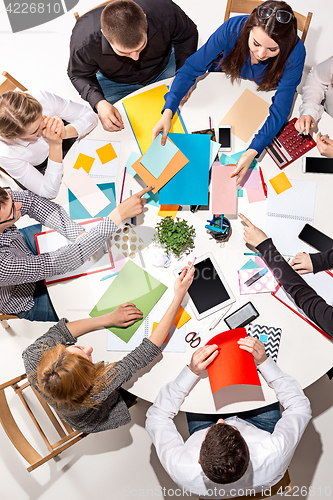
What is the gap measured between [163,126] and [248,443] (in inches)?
59.4

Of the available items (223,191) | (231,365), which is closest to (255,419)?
(231,365)

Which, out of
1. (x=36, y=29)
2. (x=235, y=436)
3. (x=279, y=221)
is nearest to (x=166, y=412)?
(x=235, y=436)

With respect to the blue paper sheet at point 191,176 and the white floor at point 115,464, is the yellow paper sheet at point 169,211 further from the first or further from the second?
the white floor at point 115,464

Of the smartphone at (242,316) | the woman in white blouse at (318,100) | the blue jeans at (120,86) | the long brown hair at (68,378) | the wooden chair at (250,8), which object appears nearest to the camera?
the long brown hair at (68,378)

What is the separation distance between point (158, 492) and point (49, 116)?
2.36 metres

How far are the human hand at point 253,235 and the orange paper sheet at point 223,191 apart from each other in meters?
0.11

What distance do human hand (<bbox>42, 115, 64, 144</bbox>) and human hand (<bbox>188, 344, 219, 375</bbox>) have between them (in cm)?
125

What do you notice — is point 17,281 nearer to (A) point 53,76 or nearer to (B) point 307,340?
(B) point 307,340

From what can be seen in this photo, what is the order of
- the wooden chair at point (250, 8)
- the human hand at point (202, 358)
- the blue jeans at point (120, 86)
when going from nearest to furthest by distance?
the human hand at point (202, 358) < the wooden chair at point (250, 8) < the blue jeans at point (120, 86)

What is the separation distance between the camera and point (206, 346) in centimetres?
147

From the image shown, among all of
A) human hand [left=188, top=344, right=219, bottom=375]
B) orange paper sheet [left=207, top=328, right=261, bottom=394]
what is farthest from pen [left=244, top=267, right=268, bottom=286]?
human hand [left=188, top=344, right=219, bottom=375]

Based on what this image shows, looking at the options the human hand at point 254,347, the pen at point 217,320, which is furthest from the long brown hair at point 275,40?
the human hand at point 254,347

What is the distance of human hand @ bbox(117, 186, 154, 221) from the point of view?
5.09 feet

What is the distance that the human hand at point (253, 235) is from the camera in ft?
5.09
